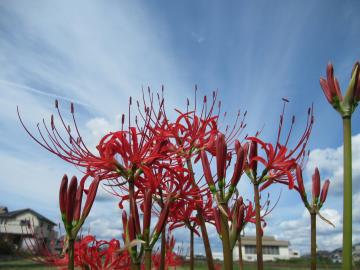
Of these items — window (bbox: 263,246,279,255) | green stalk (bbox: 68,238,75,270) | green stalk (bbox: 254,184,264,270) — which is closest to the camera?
green stalk (bbox: 68,238,75,270)

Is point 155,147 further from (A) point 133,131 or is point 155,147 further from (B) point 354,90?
(B) point 354,90

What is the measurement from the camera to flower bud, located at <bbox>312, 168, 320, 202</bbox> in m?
1.51

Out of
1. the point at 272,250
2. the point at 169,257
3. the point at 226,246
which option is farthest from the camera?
the point at 272,250

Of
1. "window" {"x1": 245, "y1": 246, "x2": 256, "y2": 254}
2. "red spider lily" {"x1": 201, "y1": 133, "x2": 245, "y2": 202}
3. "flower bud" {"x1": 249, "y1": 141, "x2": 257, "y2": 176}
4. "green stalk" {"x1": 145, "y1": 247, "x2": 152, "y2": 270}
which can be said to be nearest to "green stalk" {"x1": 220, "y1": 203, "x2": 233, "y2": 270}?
"red spider lily" {"x1": 201, "y1": 133, "x2": 245, "y2": 202}

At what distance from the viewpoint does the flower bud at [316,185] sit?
59.4 inches

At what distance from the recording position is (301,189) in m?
1.47

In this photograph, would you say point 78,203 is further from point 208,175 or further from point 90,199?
point 208,175

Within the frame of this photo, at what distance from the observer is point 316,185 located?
1.54 metres

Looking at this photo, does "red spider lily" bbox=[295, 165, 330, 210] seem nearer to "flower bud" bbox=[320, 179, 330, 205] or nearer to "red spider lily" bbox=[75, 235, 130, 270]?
"flower bud" bbox=[320, 179, 330, 205]

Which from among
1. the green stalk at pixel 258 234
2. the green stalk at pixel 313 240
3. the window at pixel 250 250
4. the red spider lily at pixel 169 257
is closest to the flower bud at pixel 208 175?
the green stalk at pixel 258 234

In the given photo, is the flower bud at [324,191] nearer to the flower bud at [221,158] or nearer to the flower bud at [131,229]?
the flower bud at [221,158]

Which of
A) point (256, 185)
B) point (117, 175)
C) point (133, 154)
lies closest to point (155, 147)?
point (133, 154)

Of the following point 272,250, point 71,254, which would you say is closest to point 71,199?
point 71,254

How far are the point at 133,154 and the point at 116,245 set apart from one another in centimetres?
63
